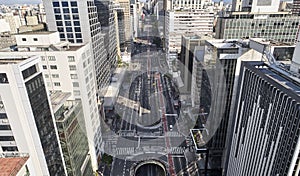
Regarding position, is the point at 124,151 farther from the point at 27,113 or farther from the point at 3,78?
the point at 3,78

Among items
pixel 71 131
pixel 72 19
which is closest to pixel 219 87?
pixel 71 131

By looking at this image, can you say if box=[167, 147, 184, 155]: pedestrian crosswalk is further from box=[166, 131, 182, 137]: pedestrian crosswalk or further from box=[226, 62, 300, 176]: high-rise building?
box=[226, 62, 300, 176]: high-rise building

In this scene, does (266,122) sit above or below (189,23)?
below

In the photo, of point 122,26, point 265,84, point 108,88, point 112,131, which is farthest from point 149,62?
point 265,84

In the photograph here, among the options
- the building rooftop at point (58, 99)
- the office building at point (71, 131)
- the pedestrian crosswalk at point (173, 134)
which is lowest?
the pedestrian crosswalk at point (173, 134)

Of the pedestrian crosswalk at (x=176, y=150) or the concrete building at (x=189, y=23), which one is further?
the concrete building at (x=189, y=23)

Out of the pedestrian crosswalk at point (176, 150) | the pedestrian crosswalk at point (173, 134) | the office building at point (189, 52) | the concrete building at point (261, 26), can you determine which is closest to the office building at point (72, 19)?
the office building at point (189, 52)

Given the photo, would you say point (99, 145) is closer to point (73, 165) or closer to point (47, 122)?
point (73, 165)

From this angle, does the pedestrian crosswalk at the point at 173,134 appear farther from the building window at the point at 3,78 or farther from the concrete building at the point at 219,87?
the building window at the point at 3,78
